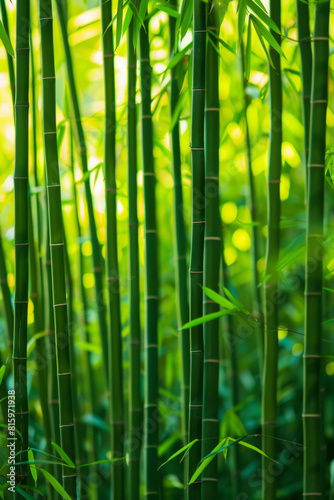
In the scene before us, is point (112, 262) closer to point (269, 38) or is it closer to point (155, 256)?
point (155, 256)

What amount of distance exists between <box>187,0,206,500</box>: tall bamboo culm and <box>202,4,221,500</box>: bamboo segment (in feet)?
0.11

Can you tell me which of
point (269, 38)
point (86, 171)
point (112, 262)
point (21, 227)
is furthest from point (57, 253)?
point (269, 38)

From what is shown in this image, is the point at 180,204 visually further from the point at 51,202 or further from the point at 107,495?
the point at 107,495

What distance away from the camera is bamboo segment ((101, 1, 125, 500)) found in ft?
3.35

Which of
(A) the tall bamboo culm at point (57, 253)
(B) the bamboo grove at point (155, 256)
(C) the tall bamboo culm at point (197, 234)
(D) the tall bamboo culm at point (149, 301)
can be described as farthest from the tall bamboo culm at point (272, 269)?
(A) the tall bamboo culm at point (57, 253)

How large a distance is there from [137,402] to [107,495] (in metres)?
0.71

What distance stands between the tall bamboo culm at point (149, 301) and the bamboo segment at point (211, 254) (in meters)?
0.17

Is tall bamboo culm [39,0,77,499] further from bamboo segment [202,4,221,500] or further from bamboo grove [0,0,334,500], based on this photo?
bamboo segment [202,4,221,500]

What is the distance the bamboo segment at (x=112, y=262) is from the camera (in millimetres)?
1021

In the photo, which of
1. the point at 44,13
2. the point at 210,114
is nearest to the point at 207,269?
the point at 210,114

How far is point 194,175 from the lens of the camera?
88cm

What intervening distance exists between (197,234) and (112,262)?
0.27 metres

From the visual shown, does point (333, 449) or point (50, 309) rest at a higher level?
point (50, 309)

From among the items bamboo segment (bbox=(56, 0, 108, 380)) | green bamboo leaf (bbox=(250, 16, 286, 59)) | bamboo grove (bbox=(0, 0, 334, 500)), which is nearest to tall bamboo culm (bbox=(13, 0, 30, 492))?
bamboo grove (bbox=(0, 0, 334, 500))
